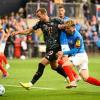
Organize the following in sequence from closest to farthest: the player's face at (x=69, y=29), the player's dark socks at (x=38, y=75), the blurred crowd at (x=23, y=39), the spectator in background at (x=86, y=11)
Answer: the player's face at (x=69, y=29) < the player's dark socks at (x=38, y=75) < the blurred crowd at (x=23, y=39) < the spectator in background at (x=86, y=11)

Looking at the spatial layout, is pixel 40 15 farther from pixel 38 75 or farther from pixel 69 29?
pixel 38 75

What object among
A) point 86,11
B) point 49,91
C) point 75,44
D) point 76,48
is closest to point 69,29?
point 75,44

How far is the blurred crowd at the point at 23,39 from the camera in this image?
3209cm

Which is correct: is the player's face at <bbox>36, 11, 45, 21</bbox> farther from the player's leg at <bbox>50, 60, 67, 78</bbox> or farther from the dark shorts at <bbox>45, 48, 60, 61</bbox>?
the player's leg at <bbox>50, 60, 67, 78</bbox>

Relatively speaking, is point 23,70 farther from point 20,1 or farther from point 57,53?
point 20,1

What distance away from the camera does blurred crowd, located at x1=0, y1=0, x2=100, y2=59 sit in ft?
105

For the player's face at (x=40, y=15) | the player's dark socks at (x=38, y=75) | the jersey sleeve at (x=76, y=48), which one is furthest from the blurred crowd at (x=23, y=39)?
the jersey sleeve at (x=76, y=48)

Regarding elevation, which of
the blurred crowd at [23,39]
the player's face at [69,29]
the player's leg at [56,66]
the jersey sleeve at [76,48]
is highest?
the player's face at [69,29]

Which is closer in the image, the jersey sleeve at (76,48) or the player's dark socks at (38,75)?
the jersey sleeve at (76,48)

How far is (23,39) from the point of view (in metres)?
32.3

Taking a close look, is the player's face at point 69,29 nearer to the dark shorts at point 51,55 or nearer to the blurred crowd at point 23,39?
the dark shorts at point 51,55

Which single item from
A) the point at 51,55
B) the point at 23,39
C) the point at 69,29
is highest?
the point at 69,29

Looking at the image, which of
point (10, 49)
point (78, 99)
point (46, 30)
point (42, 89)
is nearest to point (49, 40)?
point (46, 30)

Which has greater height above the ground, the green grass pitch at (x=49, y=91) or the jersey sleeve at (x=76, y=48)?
the jersey sleeve at (x=76, y=48)
